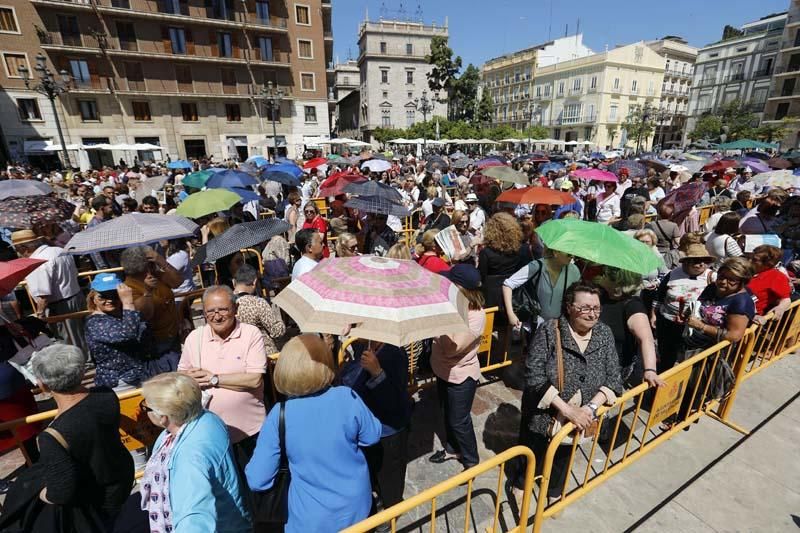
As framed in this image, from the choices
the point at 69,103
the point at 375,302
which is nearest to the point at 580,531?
the point at 375,302

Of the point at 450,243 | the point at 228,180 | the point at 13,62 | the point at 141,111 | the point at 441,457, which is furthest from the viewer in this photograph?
the point at 141,111

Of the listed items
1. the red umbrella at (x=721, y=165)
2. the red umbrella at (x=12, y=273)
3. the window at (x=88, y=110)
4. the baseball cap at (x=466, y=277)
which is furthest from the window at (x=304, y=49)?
the baseball cap at (x=466, y=277)

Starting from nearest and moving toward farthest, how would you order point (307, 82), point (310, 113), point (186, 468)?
1. point (186, 468)
2. point (307, 82)
3. point (310, 113)

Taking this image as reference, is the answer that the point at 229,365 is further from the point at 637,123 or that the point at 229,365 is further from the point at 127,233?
the point at 637,123

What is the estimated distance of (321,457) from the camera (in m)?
2.02

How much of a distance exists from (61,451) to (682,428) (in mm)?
4880

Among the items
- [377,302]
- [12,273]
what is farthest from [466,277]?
[12,273]

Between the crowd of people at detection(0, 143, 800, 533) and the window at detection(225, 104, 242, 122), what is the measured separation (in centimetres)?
3604

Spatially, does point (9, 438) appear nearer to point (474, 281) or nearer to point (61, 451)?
point (61, 451)

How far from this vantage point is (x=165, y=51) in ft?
109

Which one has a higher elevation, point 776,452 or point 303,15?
point 303,15

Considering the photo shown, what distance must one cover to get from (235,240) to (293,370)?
2.98m

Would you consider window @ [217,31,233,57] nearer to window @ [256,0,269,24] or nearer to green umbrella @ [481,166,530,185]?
window @ [256,0,269,24]

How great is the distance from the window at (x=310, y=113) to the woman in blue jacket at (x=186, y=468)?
135 feet
